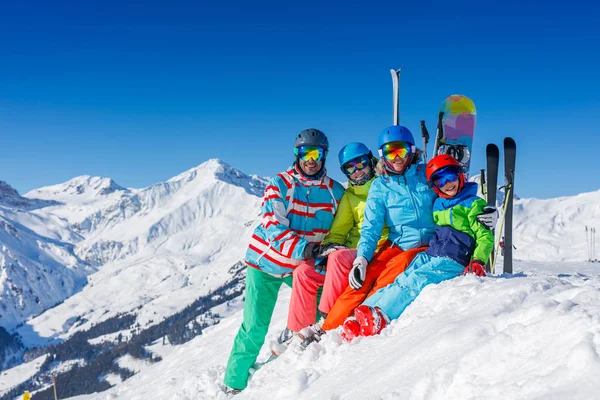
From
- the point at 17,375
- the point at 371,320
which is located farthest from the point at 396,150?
the point at 17,375

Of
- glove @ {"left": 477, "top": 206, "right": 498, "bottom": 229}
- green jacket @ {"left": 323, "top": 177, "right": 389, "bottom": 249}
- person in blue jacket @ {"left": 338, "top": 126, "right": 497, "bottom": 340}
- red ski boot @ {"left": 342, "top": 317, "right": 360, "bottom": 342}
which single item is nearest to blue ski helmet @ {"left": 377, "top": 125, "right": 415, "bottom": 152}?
person in blue jacket @ {"left": 338, "top": 126, "right": 497, "bottom": 340}

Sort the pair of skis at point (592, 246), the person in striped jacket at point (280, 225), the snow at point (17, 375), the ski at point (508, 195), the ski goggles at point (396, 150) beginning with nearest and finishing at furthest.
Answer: the ski goggles at point (396, 150), the person in striped jacket at point (280, 225), the ski at point (508, 195), the pair of skis at point (592, 246), the snow at point (17, 375)

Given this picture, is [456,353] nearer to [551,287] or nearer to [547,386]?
[547,386]

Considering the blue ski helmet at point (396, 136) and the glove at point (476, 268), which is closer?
the glove at point (476, 268)

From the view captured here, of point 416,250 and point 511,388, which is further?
point 416,250

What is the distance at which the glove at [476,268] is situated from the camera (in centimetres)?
474

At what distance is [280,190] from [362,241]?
1.32 meters

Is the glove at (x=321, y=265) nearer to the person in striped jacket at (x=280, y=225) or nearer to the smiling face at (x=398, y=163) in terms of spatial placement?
the person in striped jacket at (x=280, y=225)

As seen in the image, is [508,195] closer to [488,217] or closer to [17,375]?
[488,217]

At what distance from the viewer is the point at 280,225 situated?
228 inches

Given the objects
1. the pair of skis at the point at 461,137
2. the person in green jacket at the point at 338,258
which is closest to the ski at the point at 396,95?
the pair of skis at the point at 461,137

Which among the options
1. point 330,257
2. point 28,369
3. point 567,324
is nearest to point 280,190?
point 330,257

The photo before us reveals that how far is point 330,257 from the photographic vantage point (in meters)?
5.34

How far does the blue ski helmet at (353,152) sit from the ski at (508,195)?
23.3ft
